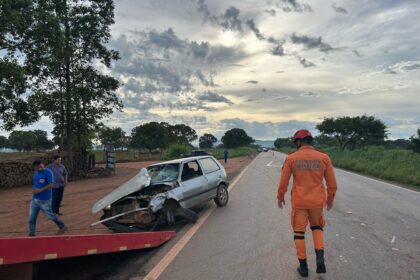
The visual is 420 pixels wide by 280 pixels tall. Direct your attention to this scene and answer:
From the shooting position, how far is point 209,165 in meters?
11.8

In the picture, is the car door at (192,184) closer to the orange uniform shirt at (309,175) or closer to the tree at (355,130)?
the orange uniform shirt at (309,175)

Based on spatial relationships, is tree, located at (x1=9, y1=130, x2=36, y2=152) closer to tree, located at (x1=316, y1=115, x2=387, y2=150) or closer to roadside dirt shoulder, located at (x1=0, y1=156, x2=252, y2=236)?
tree, located at (x1=316, y1=115, x2=387, y2=150)

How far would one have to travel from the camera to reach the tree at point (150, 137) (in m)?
101

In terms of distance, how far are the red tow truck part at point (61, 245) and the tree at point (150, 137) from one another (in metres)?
95.3

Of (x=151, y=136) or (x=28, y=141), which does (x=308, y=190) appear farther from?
(x=28, y=141)

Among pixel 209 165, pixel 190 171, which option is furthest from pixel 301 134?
pixel 209 165

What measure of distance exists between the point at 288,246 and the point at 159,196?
292 cm

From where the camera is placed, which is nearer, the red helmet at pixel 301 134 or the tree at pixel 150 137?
the red helmet at pixel 301 134

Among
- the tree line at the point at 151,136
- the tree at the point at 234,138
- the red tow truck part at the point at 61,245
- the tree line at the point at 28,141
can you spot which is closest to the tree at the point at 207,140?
the tree at the point at 234,138

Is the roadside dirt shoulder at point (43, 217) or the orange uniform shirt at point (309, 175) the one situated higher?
the orange uniform shirt at point (309, 175)

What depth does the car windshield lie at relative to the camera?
9837mm

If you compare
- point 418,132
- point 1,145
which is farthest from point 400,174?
point 1,145

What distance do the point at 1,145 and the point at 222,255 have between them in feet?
452

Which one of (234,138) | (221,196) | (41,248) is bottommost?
(221,196)
